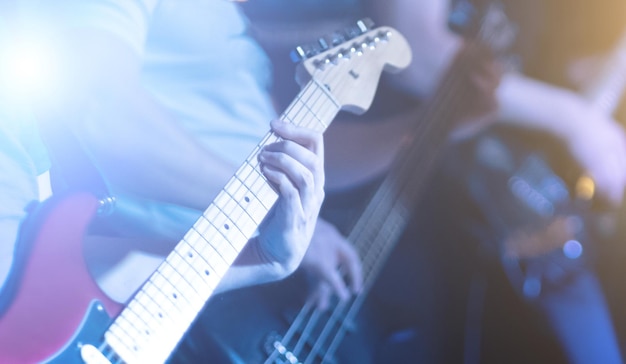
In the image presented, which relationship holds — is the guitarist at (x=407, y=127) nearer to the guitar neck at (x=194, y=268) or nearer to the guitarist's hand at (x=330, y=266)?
the guitarist's hand at (x=330, y=266)

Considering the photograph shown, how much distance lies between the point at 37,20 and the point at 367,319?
0.57 metres

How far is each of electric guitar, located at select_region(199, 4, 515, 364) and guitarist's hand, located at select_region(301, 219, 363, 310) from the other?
0.4 inches

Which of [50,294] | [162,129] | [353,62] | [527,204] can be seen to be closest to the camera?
[50,294]

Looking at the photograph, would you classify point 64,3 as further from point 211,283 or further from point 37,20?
point 211,283

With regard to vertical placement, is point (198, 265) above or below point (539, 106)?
below

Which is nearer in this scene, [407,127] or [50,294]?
[50,294]

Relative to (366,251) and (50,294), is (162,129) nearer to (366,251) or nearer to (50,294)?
(50,294)

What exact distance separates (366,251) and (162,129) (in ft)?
1.09

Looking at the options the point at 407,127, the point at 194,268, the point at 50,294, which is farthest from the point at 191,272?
the point at 407,127

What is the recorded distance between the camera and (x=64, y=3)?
0.69 meters

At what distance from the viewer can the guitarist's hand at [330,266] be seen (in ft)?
2.74

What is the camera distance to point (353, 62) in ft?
2.77

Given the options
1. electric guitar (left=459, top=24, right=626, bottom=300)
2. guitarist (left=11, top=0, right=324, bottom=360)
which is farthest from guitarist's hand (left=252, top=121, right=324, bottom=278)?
electric guitar (left=459, top=24, right=626, bottom=300)

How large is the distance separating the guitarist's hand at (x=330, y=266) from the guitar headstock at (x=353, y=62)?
6.7 inches
